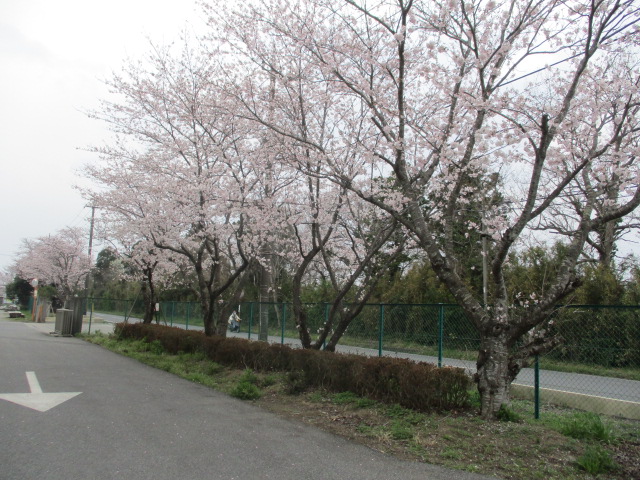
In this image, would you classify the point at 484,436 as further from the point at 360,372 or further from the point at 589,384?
the point at 589,384

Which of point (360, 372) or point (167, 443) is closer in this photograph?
point (167, 443)

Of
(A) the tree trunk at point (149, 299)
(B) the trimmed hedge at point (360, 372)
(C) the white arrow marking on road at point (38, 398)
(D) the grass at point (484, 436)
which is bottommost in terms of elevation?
(C) the white arrow marking on road at point (38, 398)

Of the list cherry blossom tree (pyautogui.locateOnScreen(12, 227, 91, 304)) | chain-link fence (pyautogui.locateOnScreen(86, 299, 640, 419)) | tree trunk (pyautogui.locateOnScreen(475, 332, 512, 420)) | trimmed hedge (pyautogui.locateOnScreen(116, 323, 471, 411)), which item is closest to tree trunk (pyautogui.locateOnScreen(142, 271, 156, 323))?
trimmed hedge (pyautogui.locateOnScreen(116, 323, 471, 411))

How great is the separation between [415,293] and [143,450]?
15909 mm

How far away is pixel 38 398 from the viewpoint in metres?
7.60

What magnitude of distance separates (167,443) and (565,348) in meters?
7.23

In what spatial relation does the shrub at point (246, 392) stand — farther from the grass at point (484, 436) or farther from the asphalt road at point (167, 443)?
the asphalt road at point (167, 443)

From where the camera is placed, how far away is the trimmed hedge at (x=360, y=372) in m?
6.77

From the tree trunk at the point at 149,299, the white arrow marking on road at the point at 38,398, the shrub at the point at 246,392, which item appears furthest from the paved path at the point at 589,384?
the tree trunk at the point at 149,299

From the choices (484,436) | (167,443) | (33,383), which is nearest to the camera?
(167,443)

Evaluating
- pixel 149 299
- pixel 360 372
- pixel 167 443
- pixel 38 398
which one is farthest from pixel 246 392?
pixel 149 299

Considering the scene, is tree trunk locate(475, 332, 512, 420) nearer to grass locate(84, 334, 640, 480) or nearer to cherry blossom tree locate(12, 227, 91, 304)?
grass locate(84, 334, 640, 480)

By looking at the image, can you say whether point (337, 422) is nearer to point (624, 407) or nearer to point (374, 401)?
point (374, 401)

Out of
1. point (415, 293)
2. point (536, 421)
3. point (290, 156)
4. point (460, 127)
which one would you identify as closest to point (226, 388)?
point (290, 156)
